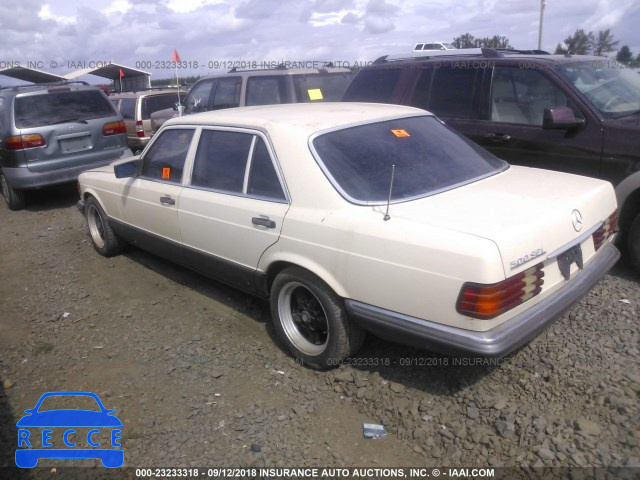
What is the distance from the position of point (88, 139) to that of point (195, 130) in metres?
4.81

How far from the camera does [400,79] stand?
5.86 m

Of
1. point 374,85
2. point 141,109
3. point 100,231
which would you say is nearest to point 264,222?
point 100,231

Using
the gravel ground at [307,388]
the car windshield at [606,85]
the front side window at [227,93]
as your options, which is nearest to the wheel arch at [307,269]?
the gravel ground at [307,388]

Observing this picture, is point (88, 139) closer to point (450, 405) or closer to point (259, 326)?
point (259, 326)

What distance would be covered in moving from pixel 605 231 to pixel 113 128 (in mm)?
7430

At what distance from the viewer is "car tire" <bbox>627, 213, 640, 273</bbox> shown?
4.20 metres

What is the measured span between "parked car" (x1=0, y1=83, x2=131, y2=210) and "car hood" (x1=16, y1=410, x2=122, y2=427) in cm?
550

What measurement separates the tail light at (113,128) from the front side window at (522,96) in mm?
6025

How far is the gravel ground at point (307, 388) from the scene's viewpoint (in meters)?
2.69

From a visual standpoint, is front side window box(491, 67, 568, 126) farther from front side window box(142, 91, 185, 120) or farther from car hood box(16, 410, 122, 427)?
front side window box(142, 91, 185, 120)

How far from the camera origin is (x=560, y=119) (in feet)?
14.1

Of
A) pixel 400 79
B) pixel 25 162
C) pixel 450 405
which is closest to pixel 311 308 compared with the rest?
pixel 450 405

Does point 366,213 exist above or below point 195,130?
below

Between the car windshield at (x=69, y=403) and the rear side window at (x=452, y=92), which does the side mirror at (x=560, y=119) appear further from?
the car windshield at (x=69, y=403)
